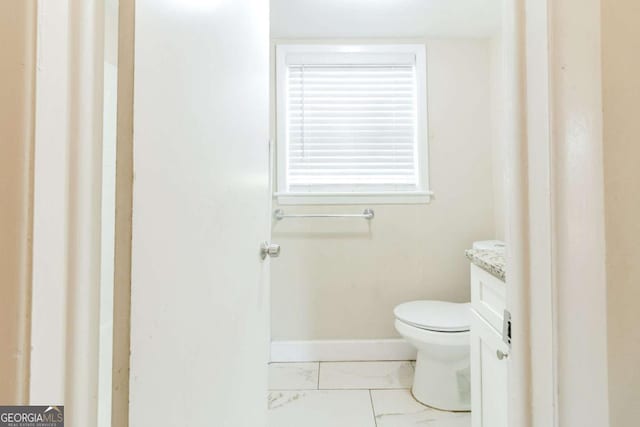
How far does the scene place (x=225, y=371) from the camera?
75 cm

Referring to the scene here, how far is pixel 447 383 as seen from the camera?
162cm

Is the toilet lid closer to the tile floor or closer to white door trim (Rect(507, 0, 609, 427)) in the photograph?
the tile floor

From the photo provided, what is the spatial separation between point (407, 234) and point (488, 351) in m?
1.13

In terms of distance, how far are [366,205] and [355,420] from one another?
1.17m

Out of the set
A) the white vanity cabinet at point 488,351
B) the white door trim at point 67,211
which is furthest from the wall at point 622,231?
the white door trim at point 67,211

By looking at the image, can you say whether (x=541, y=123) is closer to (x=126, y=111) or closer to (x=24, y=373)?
(x=126, y=111)

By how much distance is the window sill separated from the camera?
6.92 feet

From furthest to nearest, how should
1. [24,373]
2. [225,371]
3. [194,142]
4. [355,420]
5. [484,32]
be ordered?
1. [484,32]
2. [355,420]
3. [225,371]
4. [194,142]
5. [24,373]

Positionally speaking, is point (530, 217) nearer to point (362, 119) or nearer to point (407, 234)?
point (407, 234)

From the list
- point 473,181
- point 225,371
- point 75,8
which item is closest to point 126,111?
point 75,8

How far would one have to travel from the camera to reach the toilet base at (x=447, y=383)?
62.9 inches

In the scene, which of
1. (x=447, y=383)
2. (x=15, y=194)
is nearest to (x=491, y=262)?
(x=447, y=383)
